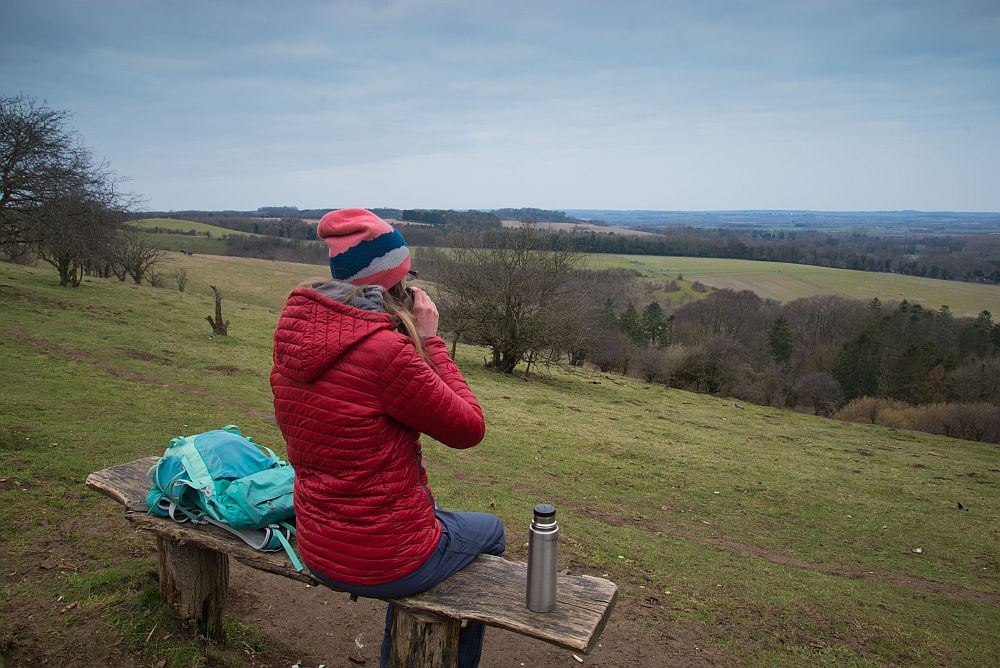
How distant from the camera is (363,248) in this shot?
9.57ft

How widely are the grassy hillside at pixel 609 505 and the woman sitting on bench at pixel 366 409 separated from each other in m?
1.94

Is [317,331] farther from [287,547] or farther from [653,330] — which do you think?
[653,330]

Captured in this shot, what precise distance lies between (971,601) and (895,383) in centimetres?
4512

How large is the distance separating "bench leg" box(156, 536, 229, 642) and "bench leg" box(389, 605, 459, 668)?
1.67 m

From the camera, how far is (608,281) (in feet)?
216

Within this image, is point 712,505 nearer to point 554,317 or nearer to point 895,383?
point 554,317

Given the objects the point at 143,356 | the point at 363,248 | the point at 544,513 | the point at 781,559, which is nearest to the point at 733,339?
the point at 781,559

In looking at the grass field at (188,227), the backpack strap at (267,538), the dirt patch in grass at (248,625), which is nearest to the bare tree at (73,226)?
the dirt patch in grass at (248,625)

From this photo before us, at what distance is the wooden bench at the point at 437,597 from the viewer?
9.95 ft

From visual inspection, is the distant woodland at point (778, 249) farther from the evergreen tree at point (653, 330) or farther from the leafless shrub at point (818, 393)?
the leafless shrub at point (818, 393)

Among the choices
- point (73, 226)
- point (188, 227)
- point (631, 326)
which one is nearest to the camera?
point (73, 226)

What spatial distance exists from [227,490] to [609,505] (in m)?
7.75

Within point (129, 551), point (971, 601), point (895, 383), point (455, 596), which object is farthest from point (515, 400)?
point (895, 383)

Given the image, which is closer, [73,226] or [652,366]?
[73,226]
